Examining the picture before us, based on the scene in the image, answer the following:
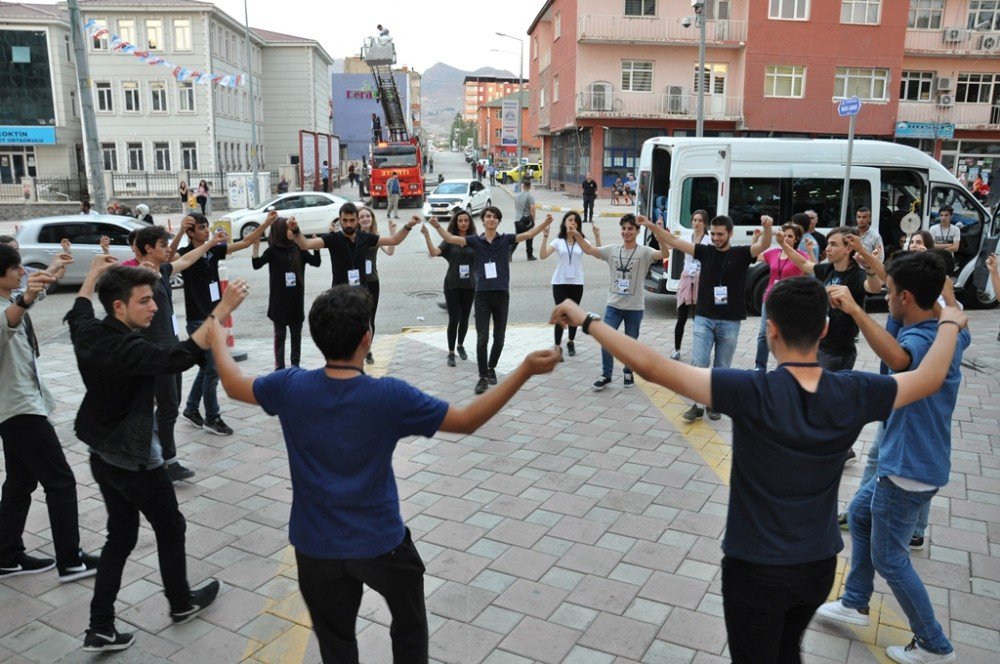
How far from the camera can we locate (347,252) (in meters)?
8.55

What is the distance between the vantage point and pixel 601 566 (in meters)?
4.49

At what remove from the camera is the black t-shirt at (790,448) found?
250cm

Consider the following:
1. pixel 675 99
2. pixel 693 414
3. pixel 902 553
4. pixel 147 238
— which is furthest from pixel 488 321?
pixel 675 99

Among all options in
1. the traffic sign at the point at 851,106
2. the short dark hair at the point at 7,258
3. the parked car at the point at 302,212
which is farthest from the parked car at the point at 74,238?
the traffic sign at the point at 851,106

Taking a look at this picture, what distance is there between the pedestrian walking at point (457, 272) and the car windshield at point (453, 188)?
2075 centimetres

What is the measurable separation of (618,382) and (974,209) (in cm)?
910

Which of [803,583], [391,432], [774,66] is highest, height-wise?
[774,66]

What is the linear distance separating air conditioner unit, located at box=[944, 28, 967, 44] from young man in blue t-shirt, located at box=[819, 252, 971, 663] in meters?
42.1

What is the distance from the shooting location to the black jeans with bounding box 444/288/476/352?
29.3 ft

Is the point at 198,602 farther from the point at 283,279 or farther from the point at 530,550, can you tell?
the point at 283,279

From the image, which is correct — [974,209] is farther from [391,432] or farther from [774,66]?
[774,66]

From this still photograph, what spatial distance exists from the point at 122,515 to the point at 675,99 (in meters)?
37.7

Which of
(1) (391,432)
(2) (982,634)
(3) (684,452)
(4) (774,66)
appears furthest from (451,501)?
(4) (774,66)

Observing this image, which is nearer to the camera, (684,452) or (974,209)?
(684,452)
